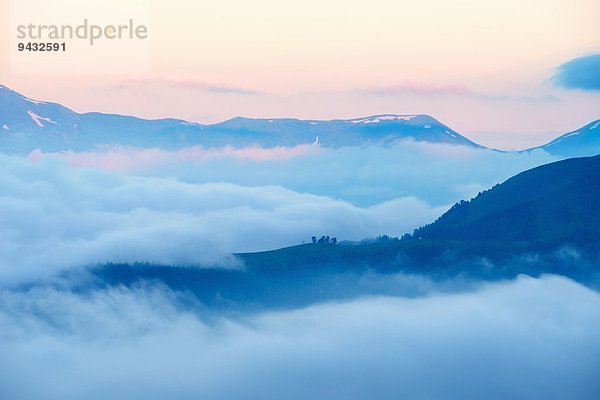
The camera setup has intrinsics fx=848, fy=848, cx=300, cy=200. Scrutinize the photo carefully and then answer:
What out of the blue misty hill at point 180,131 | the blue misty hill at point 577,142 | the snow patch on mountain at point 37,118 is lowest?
the blue misty hill at point 577,142

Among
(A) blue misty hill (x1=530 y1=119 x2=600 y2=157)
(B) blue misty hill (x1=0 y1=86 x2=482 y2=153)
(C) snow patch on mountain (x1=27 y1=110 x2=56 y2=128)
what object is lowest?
(A) blue misty hill (x1=530 y1=119 x2=600 y2=157)

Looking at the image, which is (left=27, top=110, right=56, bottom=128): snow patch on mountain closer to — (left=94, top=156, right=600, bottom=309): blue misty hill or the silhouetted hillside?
(left=94, top=156, right=600, bottom=309): blue misty hill

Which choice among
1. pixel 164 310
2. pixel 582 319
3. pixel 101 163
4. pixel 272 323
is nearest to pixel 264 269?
pixel 272 323

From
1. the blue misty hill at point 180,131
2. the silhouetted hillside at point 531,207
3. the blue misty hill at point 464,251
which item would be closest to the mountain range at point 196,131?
the blue misty hill at point 180,131

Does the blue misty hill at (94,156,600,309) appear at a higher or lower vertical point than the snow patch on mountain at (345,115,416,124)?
lower

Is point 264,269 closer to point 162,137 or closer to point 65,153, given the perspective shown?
point 162,137

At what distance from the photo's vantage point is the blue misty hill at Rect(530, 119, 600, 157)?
20.5m

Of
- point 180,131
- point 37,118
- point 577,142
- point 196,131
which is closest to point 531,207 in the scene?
point 577,142

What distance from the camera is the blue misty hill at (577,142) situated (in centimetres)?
2053

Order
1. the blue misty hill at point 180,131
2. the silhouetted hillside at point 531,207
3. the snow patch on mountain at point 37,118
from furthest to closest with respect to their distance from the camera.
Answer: the silhouetted hillside at point 531,207
the blue misty hill at point 180,131
the snow patch on mountain at point 37,118

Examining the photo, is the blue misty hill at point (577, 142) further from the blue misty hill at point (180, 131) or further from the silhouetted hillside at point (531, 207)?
the blue misty hill at point (180, 131)

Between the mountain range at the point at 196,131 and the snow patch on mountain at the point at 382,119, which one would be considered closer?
the mountain range at the point at 196,131

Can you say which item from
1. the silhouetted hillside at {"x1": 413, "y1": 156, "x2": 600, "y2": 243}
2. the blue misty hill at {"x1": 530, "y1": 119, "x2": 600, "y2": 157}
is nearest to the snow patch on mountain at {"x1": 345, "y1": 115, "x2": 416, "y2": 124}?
the silhouetted hillside at {"x1": 413, "y1": 156, "x2": 600, "y2": 243}

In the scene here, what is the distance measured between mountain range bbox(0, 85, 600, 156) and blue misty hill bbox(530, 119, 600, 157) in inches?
0.9
